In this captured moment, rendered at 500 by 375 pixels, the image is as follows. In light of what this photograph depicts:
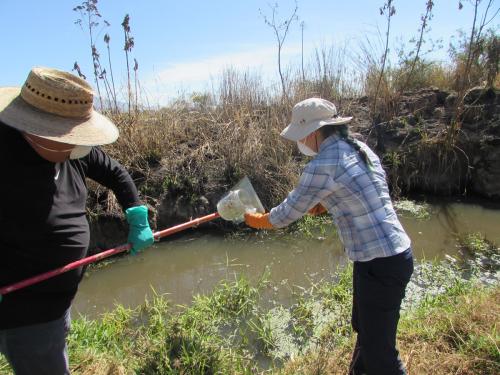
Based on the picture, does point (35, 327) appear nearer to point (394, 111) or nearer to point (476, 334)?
point (476, 334)

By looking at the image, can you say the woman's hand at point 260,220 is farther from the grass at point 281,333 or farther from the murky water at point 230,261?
the murky water at point 230,261

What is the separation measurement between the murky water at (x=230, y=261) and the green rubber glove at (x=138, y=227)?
1.81m

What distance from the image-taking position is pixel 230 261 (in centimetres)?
468

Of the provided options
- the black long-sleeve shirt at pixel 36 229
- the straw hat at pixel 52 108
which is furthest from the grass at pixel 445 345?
the straw hat at pixel 52 108

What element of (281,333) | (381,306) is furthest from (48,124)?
(281,333)

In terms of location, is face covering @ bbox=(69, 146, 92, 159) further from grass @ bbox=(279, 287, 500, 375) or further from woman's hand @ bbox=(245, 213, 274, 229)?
grass @ bbox=(279, 287, 500, 375)

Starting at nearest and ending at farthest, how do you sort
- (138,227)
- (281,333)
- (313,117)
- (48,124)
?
(48,124)
(313,117)
(138,227)
(281,333)

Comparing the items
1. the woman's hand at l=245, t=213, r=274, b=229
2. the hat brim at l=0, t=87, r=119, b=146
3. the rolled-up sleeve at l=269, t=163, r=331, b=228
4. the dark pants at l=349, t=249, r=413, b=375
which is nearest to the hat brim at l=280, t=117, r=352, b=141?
the rolled-up sleeve at l=269, t=163, r=331, b=228

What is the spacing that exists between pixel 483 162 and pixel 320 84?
129 inches

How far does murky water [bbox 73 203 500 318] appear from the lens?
4.12m

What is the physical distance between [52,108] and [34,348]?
1.00 metres

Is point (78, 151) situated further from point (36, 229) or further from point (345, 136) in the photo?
point (345, 136)

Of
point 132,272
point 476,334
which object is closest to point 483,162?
point 476,334

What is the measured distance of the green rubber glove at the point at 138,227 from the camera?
223 centimetres
